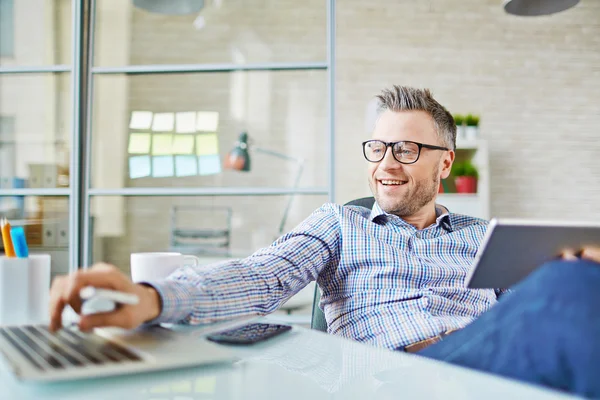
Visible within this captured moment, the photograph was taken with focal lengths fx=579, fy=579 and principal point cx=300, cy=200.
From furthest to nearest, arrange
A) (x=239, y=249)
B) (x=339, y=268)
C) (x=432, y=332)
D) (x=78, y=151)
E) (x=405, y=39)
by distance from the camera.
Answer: (x=405, y=39) < (x=239, y=249) < (x=78, y=151) < (x=339, y=268) < (x=432, y=332)

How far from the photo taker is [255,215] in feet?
11.6

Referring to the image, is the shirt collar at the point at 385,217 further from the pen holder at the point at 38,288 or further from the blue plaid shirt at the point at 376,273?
the pen holder at the point at 38,288

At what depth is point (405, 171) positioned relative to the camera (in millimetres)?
1502

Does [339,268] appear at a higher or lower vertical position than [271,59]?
lower

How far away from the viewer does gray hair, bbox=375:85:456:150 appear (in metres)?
1.53

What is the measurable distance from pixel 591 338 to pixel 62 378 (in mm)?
508

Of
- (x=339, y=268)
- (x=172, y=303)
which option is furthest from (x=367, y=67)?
(x=172, y=303)

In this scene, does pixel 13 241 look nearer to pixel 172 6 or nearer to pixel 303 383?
pixel 303 383

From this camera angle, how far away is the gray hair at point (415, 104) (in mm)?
1528

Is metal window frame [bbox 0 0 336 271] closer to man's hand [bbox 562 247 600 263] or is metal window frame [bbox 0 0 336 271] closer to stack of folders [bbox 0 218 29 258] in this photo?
man's hand [bbox 562 247 600 263]

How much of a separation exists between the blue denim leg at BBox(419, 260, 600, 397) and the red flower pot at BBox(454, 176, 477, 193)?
3818 millimetres

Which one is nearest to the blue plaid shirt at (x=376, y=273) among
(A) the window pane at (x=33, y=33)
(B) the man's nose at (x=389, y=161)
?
(B) the man's nose at (x=389, y=161)

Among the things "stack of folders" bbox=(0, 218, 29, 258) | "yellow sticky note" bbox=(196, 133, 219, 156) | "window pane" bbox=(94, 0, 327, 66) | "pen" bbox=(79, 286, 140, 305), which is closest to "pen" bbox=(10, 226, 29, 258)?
"stack of folders" bbox=(0, 218, 29, 258)

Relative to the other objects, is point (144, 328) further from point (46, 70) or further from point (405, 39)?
point (405, 39)
